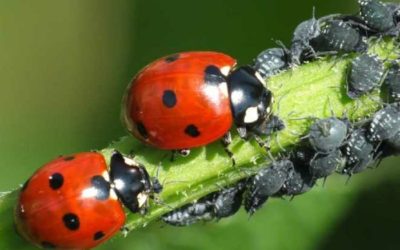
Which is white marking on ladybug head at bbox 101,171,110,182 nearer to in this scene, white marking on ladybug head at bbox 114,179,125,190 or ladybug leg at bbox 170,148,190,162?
white marking on ladybug head at bbox 114,179,125,190

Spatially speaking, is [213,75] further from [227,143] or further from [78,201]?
[78,201]

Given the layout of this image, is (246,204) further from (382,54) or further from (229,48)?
(229,48)

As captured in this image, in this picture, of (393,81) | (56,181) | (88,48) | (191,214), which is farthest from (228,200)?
(88,48)

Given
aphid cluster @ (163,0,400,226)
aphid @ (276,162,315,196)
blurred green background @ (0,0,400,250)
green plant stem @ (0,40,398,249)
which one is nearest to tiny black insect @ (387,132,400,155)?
aphid cluster @ (163,0,400,226)

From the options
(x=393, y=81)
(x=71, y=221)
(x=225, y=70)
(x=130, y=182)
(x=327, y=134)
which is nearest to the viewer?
Result: (x=327, y=134)

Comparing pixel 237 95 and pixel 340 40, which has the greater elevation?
pixel 340 40

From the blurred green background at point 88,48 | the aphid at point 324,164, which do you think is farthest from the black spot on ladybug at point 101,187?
the blurred green background at point 88,48

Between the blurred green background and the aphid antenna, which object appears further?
the blurred green background

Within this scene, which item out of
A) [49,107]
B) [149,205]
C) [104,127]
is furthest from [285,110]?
[49,107]
